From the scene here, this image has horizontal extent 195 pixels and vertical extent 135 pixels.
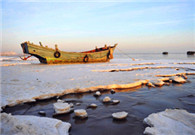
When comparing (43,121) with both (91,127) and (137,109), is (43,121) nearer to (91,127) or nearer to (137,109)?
(91,127)

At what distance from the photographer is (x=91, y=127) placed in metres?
3.52

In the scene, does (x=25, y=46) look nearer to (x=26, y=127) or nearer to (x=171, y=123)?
(x=26, y=127)

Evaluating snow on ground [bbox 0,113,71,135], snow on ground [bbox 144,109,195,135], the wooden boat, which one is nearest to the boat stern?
the wooden boat

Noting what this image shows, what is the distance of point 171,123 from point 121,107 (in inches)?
67.1

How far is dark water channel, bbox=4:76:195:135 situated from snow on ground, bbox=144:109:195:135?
303 mm

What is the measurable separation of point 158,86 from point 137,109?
3496 mm

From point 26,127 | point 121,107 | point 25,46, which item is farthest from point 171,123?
point 25,46

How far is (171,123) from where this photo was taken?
3.36 metres

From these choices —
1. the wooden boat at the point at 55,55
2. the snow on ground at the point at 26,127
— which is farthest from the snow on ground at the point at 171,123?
the wooden boat at the point at 55,55

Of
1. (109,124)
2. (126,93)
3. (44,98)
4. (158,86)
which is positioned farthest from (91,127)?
(158,86)

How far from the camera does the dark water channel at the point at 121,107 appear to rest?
3.44 m

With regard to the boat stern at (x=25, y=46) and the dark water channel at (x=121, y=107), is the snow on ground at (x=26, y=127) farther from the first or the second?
the boat stern at (x=25, y=46)

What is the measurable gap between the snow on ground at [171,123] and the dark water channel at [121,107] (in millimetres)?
303

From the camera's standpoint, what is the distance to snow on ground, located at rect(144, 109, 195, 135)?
3010 millimetres
